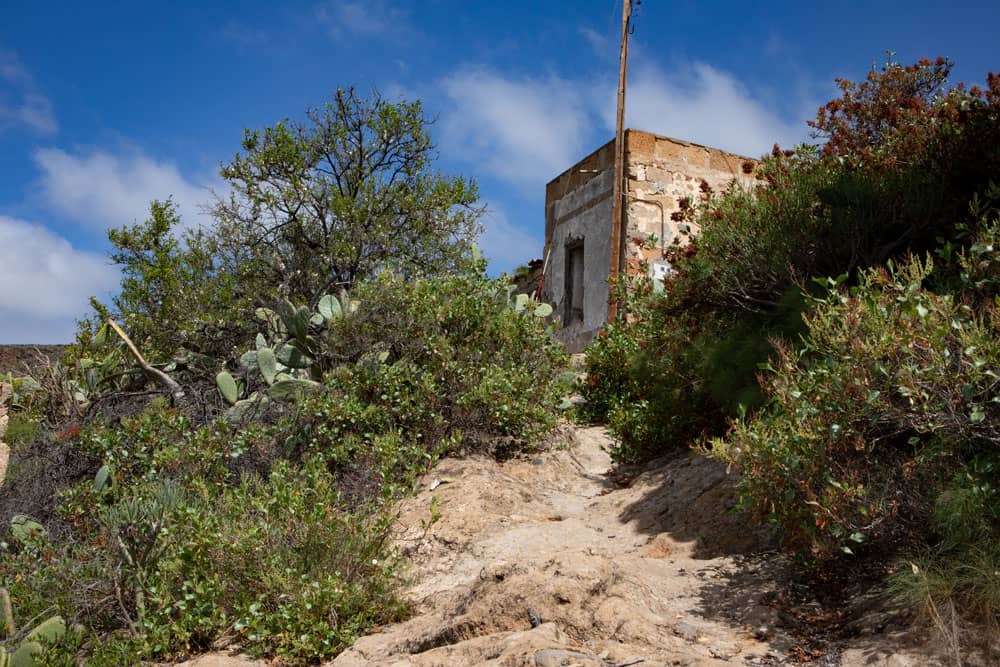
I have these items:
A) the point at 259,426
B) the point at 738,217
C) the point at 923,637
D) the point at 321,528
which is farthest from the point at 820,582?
the point at 259,426

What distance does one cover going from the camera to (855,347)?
10.8 feet

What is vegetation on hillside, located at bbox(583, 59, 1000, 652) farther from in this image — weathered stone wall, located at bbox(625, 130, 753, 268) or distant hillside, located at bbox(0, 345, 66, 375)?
distant hillside, located at bbox(0, 345, 66, 375)

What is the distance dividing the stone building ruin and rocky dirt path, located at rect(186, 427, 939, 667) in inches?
247

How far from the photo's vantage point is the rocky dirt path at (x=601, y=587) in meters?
3.02

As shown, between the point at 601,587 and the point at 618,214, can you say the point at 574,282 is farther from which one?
the point at 601,587

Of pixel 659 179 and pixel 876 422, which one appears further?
pixel 659 179

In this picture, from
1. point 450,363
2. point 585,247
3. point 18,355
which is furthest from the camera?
point 18,355

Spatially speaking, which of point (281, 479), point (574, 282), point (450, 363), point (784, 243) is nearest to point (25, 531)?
point (281, 479)

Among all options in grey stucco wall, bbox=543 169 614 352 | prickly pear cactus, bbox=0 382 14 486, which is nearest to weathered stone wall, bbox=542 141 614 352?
grey stucco wall, bbox=543 169 614 352

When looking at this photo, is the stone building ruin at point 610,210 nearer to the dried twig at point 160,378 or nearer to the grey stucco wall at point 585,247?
the grey stucco wall at point 585,247

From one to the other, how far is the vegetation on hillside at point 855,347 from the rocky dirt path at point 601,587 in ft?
1.22

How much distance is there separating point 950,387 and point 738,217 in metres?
2.89

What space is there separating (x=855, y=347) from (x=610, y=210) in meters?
9.34

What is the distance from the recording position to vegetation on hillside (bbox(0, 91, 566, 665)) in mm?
3979
